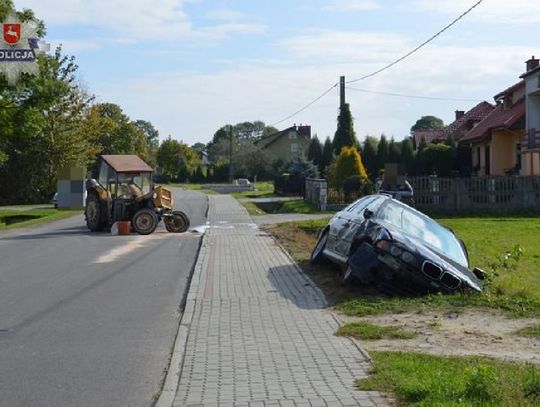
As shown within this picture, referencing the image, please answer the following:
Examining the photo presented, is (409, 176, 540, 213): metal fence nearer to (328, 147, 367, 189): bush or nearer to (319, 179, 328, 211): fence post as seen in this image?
(319, 179, 328, 211): fence post

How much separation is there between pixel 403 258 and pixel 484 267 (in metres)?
4.08

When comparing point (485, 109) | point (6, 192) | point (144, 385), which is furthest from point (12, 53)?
point (485, 109)

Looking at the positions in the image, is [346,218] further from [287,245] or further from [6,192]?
[6,192]

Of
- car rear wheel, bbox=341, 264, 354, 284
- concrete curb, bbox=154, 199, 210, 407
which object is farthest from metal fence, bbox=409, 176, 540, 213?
car rear wheel, bbox=341, 264, 354, 284

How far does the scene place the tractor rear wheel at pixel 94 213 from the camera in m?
26.7

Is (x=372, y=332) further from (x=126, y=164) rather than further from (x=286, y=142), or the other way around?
(x=286, y=142)

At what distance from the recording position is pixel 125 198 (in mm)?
26875

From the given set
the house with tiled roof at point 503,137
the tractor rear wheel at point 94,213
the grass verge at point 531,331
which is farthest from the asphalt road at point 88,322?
the house with tiled roof at point 503,137

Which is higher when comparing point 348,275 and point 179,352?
point 348,275

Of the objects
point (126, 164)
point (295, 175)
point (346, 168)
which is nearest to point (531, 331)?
point (126, 164)

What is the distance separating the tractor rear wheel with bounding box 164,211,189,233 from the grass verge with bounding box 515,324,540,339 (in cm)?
1824

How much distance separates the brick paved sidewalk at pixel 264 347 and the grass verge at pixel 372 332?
0.20 m

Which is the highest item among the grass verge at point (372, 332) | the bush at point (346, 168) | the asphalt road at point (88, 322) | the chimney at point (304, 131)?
the chimney at point (304, 131)

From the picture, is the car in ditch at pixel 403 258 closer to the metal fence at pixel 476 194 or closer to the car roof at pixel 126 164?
the car roof at pixel 126 164
